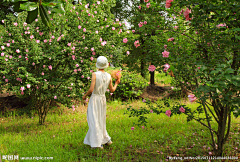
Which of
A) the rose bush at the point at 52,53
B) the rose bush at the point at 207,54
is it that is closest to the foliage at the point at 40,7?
the rose bush at the point at 207,54

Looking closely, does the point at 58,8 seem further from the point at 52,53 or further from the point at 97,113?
the point at 52,53

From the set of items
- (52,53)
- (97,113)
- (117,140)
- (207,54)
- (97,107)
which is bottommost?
(117,140)

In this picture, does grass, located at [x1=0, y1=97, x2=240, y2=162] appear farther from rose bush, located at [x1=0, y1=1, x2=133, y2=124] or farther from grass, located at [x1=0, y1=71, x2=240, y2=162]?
rose bush, located at [x1=0, y1=1, x2=133, y2=124]

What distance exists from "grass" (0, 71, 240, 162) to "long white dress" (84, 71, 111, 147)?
0.23 metres

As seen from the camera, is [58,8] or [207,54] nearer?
[58,8]

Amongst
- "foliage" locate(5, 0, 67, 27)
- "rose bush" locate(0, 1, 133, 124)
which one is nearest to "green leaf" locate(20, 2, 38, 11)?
"foliage" locate(5, 0, 67, 27)

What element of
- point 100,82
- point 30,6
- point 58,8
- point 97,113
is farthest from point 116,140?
point 30,6

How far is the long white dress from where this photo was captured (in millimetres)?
3674

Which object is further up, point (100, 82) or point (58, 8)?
point (58, 8)

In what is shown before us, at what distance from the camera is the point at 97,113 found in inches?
148

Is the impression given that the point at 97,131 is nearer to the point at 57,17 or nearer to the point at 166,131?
the point at 166,131

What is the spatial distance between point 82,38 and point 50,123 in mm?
2665

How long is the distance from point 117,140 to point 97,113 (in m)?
0.92

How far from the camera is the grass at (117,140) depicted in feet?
11.6
